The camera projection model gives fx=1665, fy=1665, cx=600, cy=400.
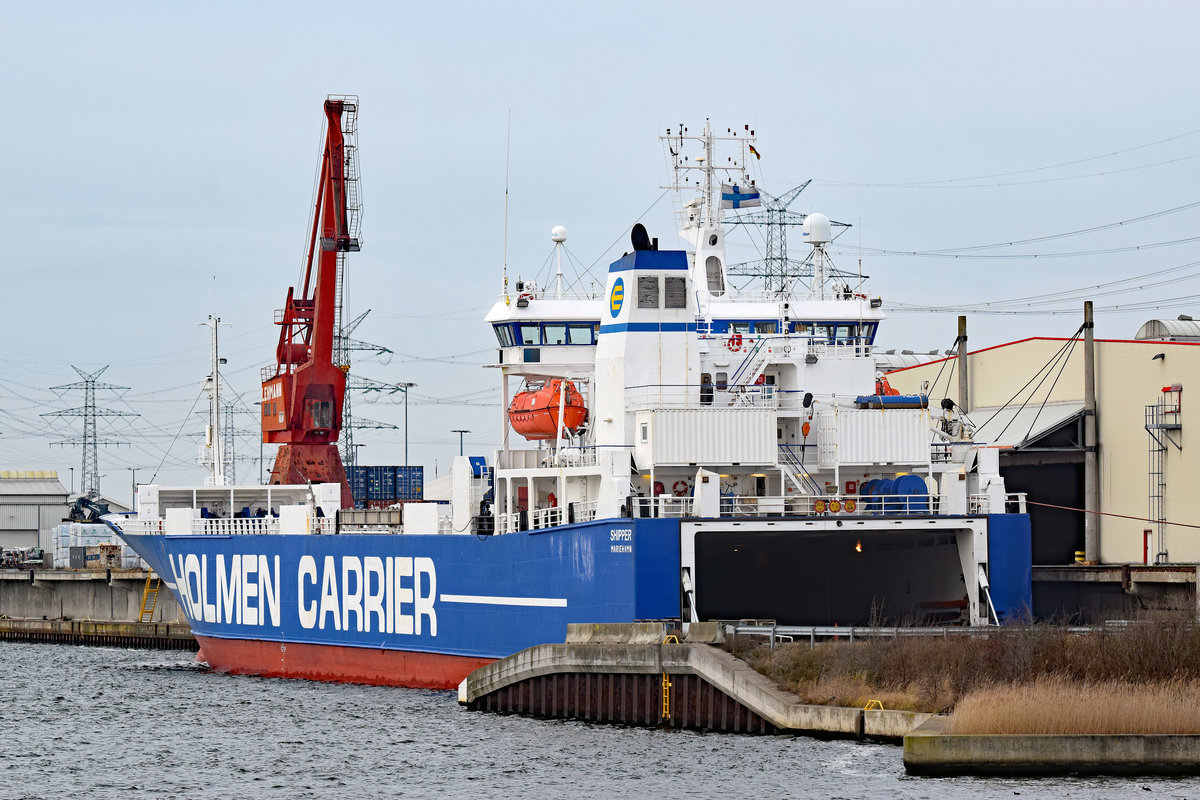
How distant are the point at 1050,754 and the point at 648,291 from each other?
40.5 ft

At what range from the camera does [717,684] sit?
79.8 feet

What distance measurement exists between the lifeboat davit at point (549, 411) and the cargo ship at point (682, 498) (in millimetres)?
62

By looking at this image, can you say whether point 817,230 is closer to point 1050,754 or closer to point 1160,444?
point 1160,444

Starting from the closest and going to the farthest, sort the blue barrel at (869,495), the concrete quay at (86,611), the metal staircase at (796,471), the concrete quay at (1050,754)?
the concrete quay at (1050,754) < the blue barrel at (869,495) < the metal staircase at (796,471) < the concrete quay at (86,611)

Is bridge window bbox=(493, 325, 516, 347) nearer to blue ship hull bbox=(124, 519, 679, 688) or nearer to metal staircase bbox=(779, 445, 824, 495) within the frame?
blue ship hull bbox=(124, 519, 679, 688)

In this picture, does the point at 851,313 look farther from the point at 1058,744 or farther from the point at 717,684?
the point at 1058,744

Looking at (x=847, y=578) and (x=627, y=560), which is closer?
(x=627, y=560)

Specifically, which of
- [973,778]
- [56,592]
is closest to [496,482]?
[973,778]

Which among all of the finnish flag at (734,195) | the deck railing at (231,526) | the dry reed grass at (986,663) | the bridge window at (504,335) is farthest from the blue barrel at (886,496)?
the deck railing at (231,526)

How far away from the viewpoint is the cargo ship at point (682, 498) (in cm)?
2780

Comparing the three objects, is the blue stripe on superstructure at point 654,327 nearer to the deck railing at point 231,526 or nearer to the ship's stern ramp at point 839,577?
the ship's stern ramp at point 839,577

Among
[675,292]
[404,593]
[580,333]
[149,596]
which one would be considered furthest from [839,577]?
[149,596]

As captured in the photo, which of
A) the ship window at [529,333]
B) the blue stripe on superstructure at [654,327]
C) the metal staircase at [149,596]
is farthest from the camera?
the metal staircase at [149,596]

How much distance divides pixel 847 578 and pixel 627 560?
20.2 ft
